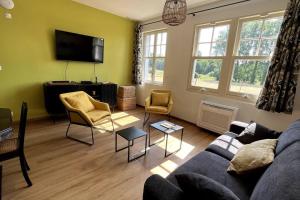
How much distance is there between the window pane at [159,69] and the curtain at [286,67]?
2.50 meters

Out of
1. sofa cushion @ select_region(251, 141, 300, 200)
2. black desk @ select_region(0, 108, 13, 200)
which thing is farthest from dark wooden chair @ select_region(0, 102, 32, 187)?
sofa cushion @ select_region(251, 141, 300, 200)

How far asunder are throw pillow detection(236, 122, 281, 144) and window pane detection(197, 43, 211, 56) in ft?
6.45

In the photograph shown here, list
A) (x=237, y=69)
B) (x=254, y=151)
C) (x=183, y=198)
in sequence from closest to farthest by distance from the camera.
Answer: (x=183, y=198) < (x=254, y=151) < (x=237, y=69)

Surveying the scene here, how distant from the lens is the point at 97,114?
2.87 metres

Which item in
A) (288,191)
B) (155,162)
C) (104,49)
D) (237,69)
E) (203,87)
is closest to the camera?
(288,191)

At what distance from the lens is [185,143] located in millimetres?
2861

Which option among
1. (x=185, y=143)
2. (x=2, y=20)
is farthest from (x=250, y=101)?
(x=2, y=20)

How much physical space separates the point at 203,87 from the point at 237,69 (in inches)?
30.2

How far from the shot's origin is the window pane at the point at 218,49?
126 inches

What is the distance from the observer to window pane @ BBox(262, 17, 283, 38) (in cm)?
259

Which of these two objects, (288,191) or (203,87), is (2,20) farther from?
(288,191)

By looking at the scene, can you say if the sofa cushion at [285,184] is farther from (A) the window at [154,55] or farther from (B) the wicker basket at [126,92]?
(B) the wicker basket at [126,92]

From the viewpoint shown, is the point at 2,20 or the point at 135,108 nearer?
the point at 2,20

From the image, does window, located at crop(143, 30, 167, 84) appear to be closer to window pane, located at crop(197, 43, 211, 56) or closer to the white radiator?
window pane, located at crop(197, 43, 211, 56)
